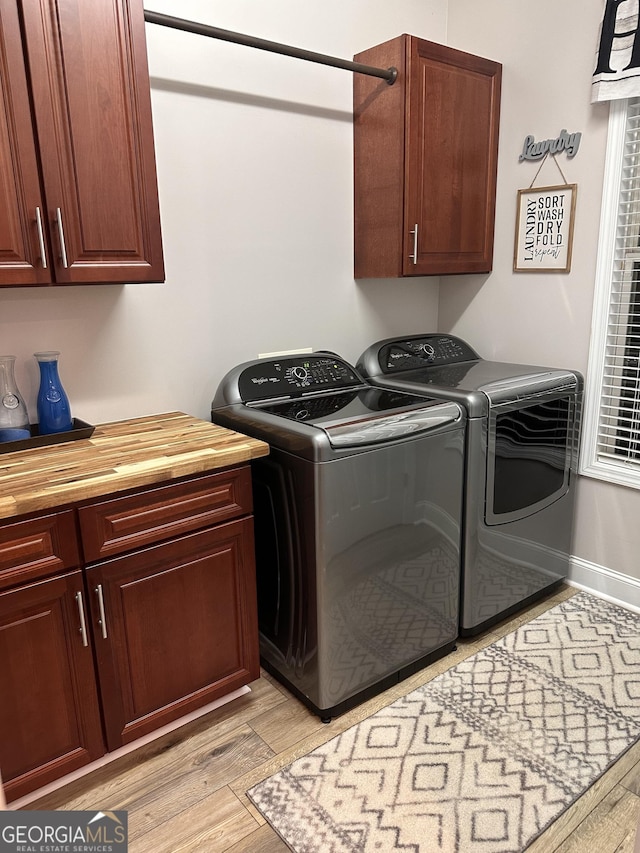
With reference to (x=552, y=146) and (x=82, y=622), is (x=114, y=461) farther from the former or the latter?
(x=552, y=146)

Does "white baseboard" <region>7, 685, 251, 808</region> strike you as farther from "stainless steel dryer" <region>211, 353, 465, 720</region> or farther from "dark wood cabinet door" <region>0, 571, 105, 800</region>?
"stainless steel dryer" <region>211, 353, 465, 720</region>

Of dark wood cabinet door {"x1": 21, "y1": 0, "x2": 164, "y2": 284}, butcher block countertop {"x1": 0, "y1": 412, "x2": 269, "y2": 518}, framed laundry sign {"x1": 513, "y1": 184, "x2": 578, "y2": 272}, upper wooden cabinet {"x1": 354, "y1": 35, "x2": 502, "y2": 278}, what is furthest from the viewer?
framed laundry sign {"x1": 513, "y1": 184, "x2": 578, "y2": 272}

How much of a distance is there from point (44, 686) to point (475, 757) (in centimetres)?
122

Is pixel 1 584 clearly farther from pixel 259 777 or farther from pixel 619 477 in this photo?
pixel 619 477

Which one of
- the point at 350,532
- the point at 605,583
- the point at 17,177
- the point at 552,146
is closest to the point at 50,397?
the point at 17,177

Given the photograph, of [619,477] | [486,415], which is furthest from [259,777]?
[619,477]

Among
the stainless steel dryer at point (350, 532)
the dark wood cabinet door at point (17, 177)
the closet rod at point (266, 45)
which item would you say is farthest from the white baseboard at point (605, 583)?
the dark wood cabinet door at point (17, 177)

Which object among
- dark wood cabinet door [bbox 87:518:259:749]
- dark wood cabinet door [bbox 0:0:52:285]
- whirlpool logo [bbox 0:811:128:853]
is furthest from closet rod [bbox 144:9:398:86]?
whirlpool logo [bbox 0:811:128:853]

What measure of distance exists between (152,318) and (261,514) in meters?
0.79

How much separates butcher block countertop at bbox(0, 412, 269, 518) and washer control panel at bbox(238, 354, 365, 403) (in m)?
0.28

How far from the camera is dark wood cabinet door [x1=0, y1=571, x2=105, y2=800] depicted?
1.49 meters

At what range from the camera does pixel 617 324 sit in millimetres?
2469

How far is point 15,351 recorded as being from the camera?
6.32 feet

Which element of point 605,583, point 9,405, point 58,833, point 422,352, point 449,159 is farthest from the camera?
point 422,352
